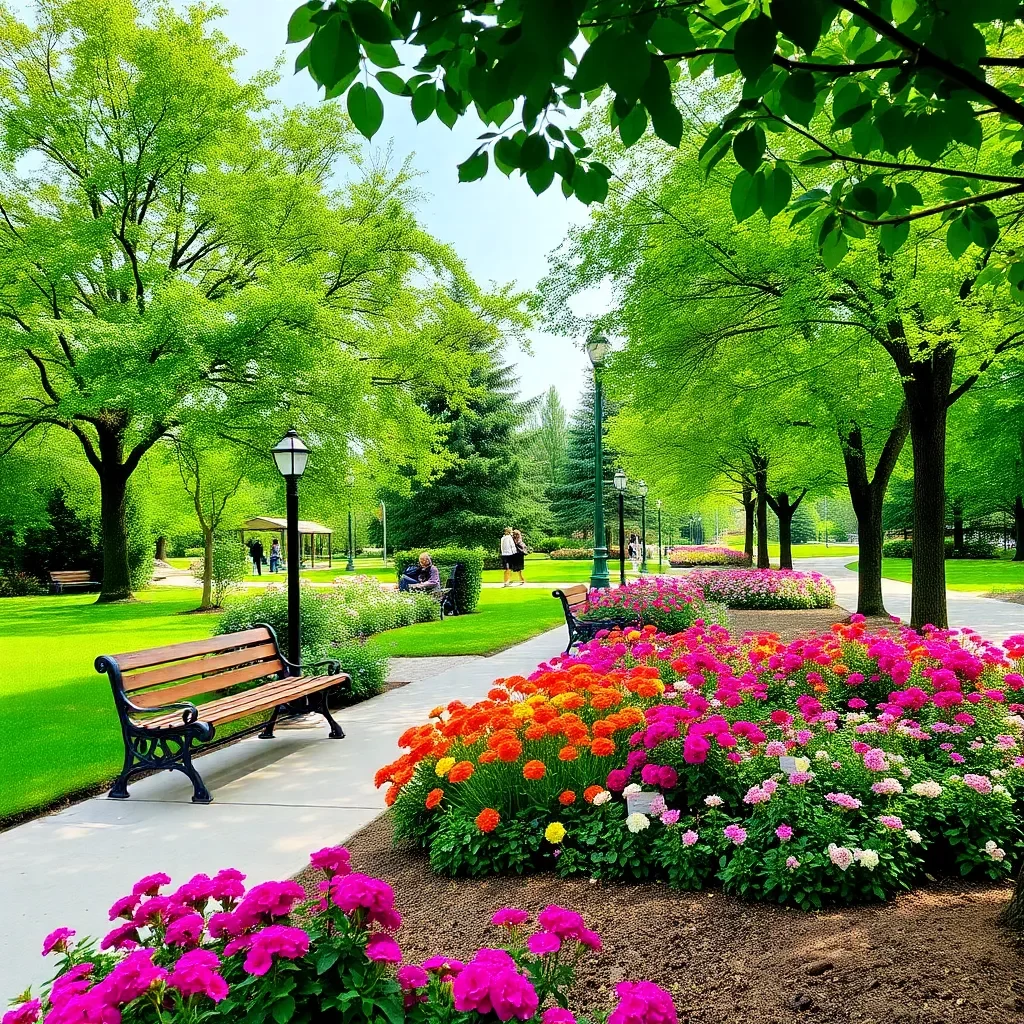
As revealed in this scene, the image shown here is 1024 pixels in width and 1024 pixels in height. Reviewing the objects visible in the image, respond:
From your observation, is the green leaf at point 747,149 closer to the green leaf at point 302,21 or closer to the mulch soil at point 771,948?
the green leaf at point 302,21

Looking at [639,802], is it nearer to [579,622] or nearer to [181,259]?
[579,622]

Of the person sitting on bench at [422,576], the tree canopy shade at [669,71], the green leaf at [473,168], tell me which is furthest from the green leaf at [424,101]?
the person sitting on bench at [422,576]

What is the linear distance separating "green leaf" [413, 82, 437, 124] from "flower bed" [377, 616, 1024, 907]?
8.73 ft

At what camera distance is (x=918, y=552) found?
10180 mm

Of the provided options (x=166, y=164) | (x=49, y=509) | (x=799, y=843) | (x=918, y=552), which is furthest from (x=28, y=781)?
(x=49, y=509)

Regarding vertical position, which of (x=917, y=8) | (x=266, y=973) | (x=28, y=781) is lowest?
(x=28, y=781)

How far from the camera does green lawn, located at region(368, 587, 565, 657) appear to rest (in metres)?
11.2

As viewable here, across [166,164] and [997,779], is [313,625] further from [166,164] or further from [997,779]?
[166,164]

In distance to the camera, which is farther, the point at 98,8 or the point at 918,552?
the point at 98,8

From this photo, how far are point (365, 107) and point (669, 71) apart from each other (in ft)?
2.66

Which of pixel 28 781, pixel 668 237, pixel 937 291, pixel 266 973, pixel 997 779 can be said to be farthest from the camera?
pixel 668 237

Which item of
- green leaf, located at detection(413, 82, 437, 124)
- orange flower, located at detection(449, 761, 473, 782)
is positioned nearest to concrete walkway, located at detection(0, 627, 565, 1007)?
orange flower, located at detection(449, 761, 473, 782)

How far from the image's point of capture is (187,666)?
5.63 metres

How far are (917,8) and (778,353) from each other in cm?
841
